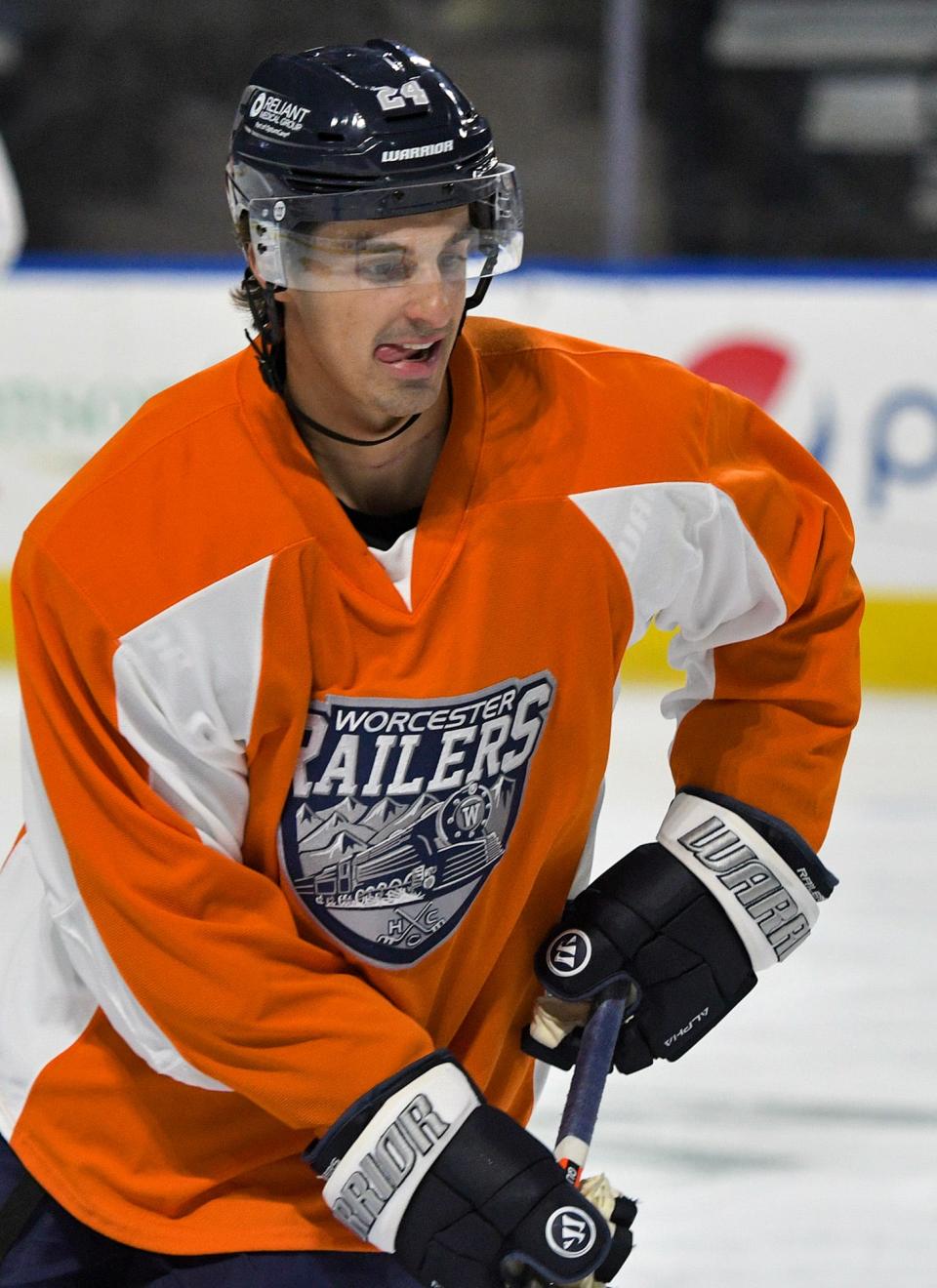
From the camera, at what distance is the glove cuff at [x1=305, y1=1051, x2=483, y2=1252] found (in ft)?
4.18

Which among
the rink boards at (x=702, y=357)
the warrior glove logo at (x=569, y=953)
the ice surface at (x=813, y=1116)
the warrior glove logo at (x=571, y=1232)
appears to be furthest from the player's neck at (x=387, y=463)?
the rink boards at (x=702, y=357)

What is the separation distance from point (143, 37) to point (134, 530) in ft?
15.2

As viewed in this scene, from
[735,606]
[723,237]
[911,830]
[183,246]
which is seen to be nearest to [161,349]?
[183,246]

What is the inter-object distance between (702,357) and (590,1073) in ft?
10.1

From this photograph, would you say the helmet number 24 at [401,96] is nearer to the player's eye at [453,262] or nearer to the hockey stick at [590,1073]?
the player's eye at [453,262]

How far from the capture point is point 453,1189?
1.27 m

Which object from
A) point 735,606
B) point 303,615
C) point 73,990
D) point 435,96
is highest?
point 435,96

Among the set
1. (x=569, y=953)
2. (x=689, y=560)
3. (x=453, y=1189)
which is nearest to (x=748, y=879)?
(x=569, y=953)

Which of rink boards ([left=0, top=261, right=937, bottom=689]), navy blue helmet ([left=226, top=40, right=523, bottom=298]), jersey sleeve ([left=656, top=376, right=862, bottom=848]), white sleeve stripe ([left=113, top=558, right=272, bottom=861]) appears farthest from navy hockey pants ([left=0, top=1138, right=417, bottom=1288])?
rink boards ([left=0, top=261, right=937, bottom=689])

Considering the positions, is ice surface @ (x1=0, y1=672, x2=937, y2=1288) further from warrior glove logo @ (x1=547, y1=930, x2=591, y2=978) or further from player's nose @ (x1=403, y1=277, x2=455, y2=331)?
player's nose @ (x1=403, y1=277, x2=455, y2=331)

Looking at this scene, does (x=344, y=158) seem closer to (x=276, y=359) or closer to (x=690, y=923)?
(x=276, y=359)

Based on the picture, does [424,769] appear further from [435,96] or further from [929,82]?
[929,82]

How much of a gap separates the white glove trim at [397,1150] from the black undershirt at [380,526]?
37cm

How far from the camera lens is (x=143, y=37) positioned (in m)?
5.46
